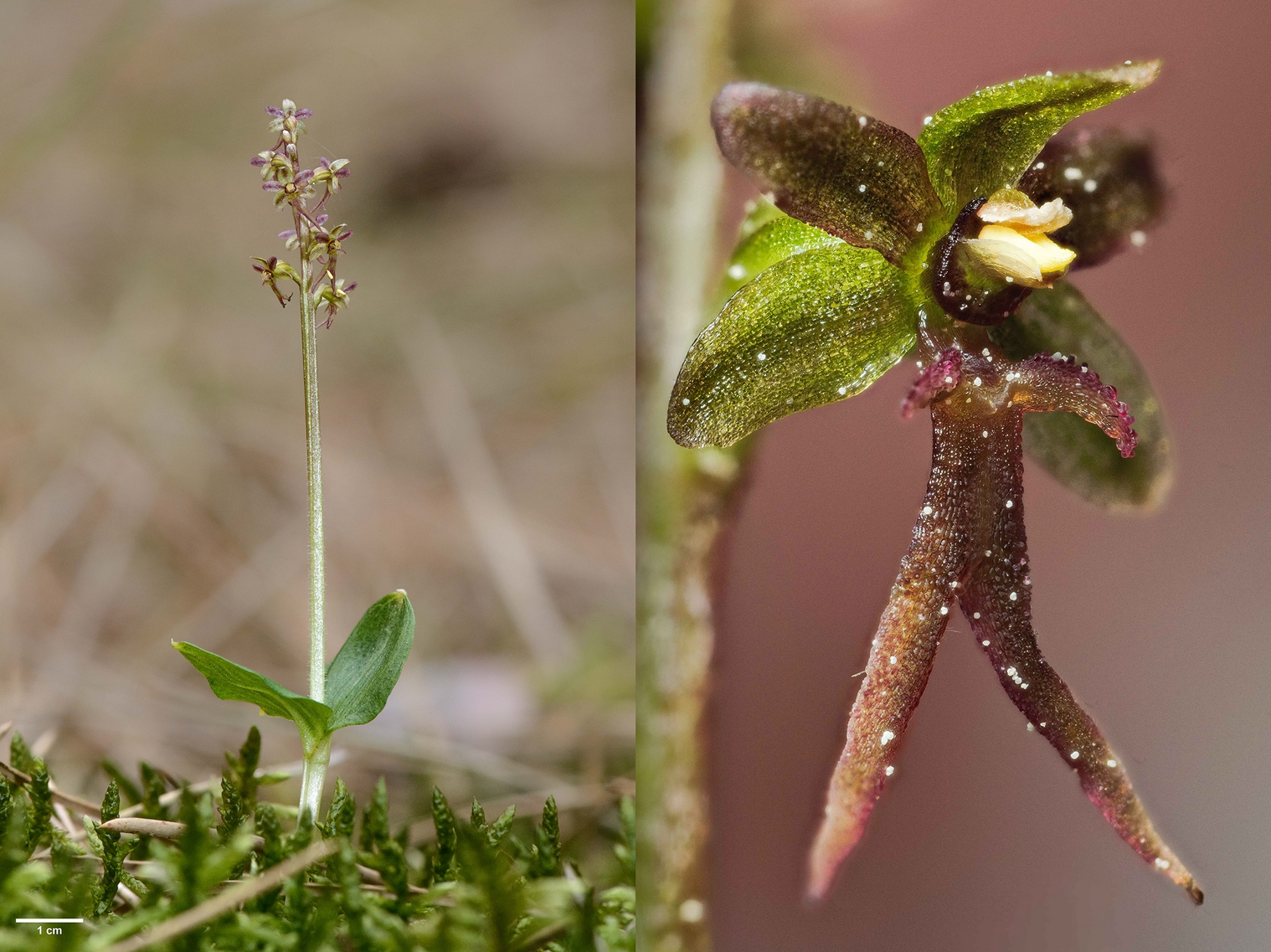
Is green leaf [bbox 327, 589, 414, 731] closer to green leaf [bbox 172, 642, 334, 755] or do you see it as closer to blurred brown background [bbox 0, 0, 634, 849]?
green leaf [bbox 172, 642, 334, 755]

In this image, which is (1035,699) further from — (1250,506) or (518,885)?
(518,885)

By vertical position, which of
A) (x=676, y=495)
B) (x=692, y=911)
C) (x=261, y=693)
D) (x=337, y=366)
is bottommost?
(x=692, y=911)

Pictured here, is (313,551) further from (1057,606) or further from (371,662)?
(1057,606)

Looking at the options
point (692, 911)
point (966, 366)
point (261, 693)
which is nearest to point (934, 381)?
point (966, 366)

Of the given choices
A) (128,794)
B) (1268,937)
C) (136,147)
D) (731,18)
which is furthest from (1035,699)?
(136,147)

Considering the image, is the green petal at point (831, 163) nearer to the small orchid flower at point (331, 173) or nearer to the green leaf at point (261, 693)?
the small orchid flower at point (331, 173)

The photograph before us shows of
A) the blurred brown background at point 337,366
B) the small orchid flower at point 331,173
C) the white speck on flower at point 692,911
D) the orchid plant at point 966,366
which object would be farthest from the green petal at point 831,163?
the blurred brown background at point 337,366
